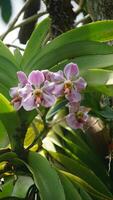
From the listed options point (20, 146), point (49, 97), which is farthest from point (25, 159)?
point (49, 97)

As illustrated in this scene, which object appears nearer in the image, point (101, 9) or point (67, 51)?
point (67, 51)

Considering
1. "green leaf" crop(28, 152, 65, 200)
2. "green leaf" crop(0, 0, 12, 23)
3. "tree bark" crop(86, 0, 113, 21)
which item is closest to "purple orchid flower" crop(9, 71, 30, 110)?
"green leaf" crop(28, 152, 65, 200)

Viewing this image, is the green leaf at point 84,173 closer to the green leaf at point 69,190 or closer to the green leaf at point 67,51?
the green leaf at point 69,190

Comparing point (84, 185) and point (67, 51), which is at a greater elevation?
point (67, 51)

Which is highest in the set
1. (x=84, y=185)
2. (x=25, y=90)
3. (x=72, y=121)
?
(x=25, y=90)

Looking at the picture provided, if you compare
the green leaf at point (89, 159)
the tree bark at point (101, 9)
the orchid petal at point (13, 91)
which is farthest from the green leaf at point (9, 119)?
the tree bark at point (101, 9)

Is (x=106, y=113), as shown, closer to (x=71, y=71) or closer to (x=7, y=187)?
(x=71, y=71)

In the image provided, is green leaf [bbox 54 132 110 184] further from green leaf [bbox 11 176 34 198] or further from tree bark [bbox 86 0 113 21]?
tree bark [bbox 86 0 113 21]

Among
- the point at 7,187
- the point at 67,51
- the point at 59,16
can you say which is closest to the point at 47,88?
the point at 67,51
